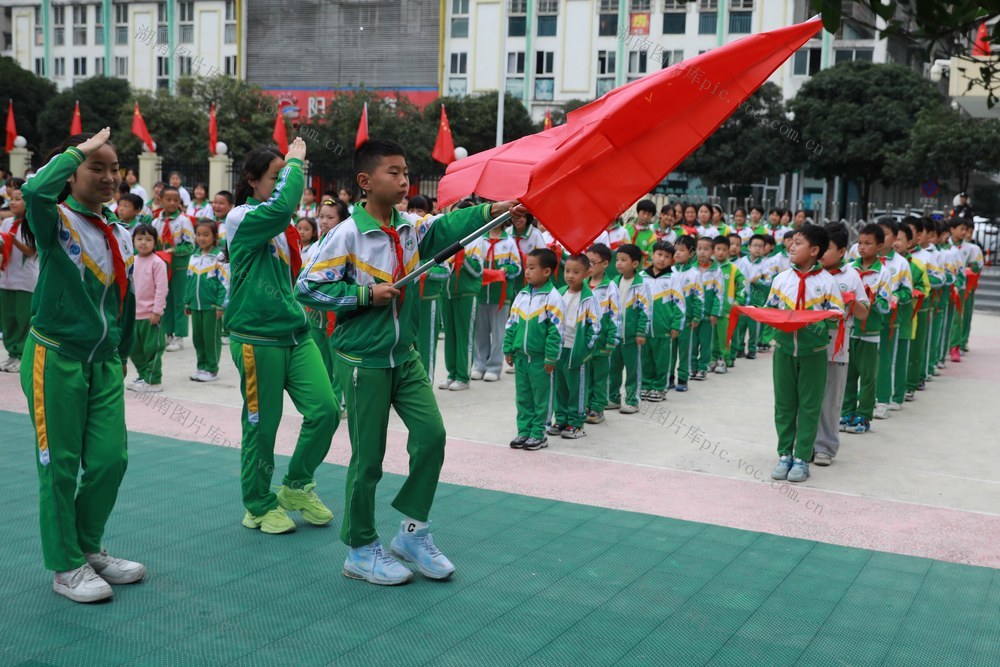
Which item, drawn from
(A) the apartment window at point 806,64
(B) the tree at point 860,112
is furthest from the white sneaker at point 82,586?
(A) the apartment window at point 806,64

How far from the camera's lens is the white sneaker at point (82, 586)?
422 centimetres

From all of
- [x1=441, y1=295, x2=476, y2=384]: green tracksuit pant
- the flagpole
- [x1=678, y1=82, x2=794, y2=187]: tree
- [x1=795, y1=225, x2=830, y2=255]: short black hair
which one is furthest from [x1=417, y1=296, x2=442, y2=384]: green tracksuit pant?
[x1=678, y1=82, x2=794, y2=187]: tree

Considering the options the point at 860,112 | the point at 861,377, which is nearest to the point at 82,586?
the point at 861,377

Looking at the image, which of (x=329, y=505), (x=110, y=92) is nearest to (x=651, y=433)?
(x=329, y=505)

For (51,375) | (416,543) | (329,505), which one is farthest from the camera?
(329,505)

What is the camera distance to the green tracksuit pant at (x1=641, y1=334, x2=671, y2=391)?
1022cm

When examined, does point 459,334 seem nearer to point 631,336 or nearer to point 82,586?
point 631,336

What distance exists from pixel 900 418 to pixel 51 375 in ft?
25.9

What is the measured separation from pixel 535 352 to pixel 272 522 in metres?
3.05

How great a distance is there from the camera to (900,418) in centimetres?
974

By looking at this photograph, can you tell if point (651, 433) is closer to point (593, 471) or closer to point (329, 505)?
point (593, 471)

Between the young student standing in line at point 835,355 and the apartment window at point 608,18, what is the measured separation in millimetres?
42973

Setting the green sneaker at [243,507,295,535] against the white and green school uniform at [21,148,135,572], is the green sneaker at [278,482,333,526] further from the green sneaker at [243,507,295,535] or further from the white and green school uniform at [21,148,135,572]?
the white and green school uniform at [21,148,135,572]

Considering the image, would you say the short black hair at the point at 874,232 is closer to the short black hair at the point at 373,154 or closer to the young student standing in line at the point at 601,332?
the young student standing in line at the point at 601,332
